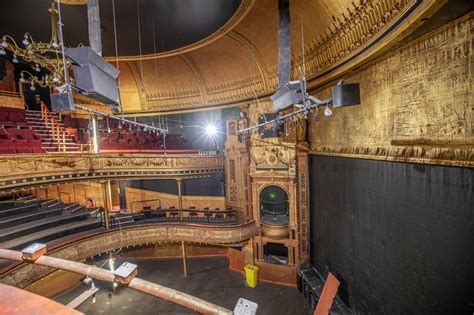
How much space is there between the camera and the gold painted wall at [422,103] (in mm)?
2643

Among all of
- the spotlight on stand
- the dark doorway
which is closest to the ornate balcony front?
the dark doorway

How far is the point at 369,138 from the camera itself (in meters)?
4.42

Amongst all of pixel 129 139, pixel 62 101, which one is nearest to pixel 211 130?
pixel 129 139

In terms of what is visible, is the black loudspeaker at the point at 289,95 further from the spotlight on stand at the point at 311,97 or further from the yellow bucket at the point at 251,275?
the yellow bucket at the point at 251,275

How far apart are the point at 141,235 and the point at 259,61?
8316mm

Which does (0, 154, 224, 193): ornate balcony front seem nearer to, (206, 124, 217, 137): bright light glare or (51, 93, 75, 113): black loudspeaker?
(206, 124, 217, 137): bright light glare

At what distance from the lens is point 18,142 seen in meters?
7.46

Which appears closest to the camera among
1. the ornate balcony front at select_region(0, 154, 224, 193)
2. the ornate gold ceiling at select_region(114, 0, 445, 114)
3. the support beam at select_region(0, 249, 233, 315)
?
the support beam at select_region(0, 249, 233, 315)

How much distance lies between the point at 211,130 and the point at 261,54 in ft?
14.0

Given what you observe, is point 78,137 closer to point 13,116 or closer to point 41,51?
point 13,116

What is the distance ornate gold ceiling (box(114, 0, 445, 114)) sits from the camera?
149 inches

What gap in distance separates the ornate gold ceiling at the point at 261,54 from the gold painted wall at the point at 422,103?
0.42 metres

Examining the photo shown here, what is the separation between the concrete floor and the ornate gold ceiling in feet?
23.7

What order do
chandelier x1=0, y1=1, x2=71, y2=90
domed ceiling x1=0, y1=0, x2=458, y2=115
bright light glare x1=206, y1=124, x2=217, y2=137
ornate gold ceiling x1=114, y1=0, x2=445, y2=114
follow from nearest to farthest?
ornate gold ceiling x1=114, y1=0, x2=445, y2=114 → domed ceiling x1=0, y1=0, x2=458, y2=115 → chandelier x1=0, y1=1, x2=71, y2=90 → bright light glare x1=206, y1=124, x2=217, y2=137
